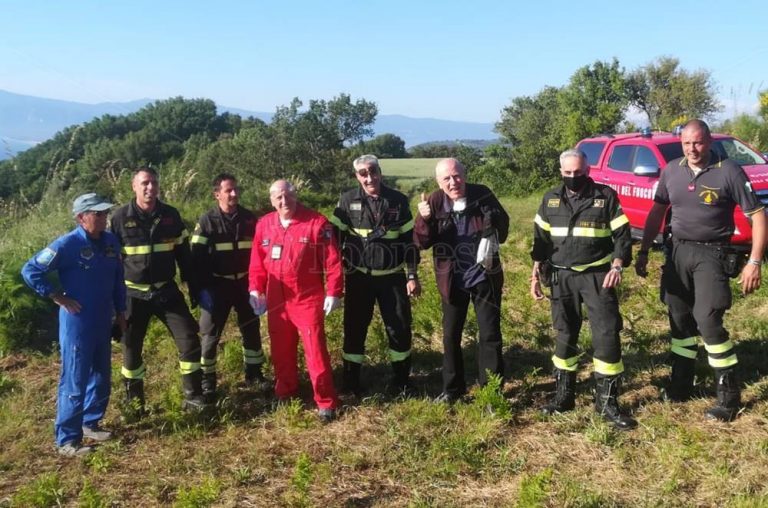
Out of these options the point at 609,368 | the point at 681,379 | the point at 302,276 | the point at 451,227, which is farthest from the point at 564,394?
the point at 302,276

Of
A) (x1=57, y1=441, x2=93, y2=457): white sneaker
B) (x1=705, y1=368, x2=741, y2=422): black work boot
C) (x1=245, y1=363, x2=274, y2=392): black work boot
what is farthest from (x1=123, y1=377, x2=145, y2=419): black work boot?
(x1=705, y1=368, x2=741, y2=422): black work boot

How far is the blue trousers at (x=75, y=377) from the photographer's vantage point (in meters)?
3.97

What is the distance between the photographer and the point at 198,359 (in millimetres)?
4594

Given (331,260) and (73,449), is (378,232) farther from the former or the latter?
(73,449)

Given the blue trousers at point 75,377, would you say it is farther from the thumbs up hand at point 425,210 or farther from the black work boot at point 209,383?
the thumbs up hand at point 425,210

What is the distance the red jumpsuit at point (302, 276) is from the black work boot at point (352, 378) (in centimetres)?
39

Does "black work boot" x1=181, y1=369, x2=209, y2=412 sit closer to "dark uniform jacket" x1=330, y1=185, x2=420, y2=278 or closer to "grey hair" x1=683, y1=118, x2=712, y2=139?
"dark uniform jacket" x1=330, y1=185, x2=420, y2=278

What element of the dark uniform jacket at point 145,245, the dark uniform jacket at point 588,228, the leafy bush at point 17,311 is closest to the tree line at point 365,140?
the leafy bush at point 17,311

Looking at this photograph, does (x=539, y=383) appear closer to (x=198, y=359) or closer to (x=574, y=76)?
(x=198, y=359)

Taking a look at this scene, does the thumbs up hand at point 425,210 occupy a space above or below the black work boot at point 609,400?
above

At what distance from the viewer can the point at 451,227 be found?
4.35 metres

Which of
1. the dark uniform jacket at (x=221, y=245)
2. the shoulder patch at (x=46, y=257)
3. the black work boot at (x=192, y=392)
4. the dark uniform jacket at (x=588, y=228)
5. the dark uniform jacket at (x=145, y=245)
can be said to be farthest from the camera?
the dark uniform jacket at (x=221, y=245)

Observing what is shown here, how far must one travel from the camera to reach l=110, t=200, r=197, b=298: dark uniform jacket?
172 inches

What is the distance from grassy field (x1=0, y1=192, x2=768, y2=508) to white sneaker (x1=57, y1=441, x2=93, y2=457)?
0.16 ft
